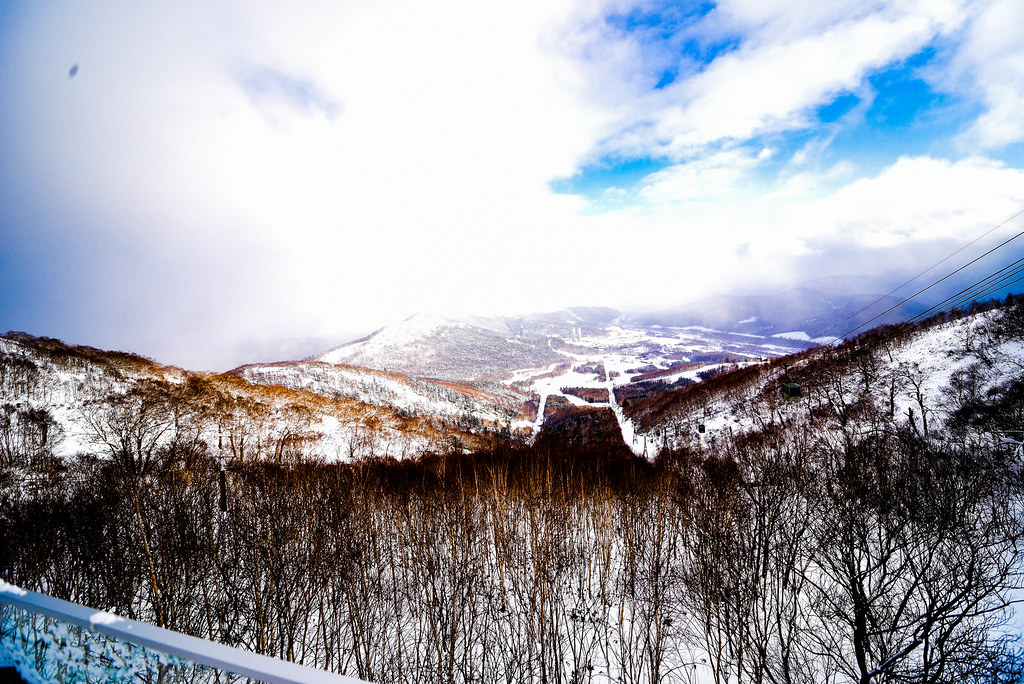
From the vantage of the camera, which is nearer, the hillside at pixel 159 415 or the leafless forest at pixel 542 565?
the leafless forest at pixel 542 565

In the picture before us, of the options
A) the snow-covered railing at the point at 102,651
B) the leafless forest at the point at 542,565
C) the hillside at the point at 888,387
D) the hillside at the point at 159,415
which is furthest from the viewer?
the hillside at the point at 888,387

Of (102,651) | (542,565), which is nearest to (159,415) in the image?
(542,565)

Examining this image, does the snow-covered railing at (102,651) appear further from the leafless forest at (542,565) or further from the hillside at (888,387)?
the hillside at (888,387)

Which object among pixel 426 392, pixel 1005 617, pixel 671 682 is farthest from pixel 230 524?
pixel 426 392

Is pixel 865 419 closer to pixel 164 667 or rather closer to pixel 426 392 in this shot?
pixel 164 667

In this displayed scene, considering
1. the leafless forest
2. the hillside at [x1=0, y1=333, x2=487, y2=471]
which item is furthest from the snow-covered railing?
the hillside at [x1=0, y1=333, x2=487, y2=471]

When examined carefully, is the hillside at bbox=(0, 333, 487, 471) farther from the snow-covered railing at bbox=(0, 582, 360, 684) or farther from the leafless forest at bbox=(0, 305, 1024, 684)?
the snow-covered railing at bbox=(0, 582, 360, 684)

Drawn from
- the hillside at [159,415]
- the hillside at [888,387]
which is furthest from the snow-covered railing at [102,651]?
the hillside at [888,387]

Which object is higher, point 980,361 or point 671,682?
point 980,361
